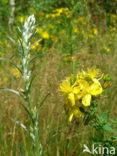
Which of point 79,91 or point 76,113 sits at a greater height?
point 79,91

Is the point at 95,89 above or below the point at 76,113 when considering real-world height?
above

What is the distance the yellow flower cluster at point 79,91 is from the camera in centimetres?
109

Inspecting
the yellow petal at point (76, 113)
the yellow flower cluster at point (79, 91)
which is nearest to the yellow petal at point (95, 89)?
the yellow flower cluster at point (79, 91)

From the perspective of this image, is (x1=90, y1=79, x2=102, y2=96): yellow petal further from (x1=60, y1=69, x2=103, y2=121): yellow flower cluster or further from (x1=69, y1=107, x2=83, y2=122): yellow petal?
(x1=69, y1=107, x2=83, y2=122): yellow petal

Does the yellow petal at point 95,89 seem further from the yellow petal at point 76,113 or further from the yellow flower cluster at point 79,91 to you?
the yellow petal at point 76,113

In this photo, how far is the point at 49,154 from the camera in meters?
1.68

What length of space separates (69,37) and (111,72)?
0.79 m

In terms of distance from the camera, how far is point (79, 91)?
1.13 m

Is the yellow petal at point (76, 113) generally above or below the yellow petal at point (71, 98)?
below

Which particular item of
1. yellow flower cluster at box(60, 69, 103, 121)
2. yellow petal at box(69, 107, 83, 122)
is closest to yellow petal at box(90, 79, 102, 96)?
yellow flower cluster at box(60, 69, 103, 121)

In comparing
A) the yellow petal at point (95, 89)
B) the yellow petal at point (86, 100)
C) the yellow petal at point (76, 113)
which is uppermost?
the yellow petal at point (95, 89)

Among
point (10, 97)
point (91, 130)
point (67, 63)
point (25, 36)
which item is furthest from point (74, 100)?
point (67, 63)

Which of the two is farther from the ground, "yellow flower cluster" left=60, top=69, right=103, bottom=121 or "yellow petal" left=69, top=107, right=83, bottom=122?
"yellow flower cluster" left=60, top=69, right=103, bottom=121

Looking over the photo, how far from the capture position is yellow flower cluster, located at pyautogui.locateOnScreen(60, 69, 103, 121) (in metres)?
1.09
